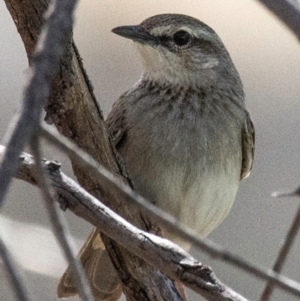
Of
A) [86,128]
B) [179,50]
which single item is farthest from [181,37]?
[86,128]

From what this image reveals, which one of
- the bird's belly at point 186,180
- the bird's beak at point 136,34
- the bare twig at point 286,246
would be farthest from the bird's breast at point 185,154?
the bare twig at point 286,246

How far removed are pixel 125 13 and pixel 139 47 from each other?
378cm

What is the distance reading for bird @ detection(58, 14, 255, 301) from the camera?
386cm

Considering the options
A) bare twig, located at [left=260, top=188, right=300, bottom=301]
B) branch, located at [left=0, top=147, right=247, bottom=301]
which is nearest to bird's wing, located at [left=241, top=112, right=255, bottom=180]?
branch, located at [left=0, top=147, right=247, bottom=301]

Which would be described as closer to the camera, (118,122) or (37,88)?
(37,88)

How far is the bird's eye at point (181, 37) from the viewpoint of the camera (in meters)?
4.20

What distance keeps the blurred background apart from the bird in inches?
48.7

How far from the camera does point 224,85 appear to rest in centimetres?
427

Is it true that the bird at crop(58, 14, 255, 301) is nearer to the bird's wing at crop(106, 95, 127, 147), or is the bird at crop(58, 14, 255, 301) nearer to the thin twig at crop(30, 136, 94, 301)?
the bird's wing at crop(106, 95, 127, 147)

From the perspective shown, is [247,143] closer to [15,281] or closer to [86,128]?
[86,128]

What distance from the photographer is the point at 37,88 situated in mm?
1299

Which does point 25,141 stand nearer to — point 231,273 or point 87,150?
point 87,150

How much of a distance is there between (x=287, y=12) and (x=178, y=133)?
7.93 feet

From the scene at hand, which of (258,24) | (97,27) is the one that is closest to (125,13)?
(97,27)
